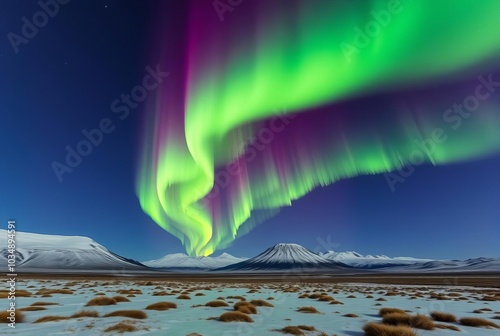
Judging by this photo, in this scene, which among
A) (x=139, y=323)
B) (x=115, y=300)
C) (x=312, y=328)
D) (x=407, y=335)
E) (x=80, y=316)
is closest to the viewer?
(x=407, y=335)

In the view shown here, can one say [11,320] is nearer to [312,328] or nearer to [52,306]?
[52,306]

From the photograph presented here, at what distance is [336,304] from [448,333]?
12.0 m

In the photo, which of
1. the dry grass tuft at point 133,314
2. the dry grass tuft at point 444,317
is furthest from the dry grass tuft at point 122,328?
the dry grass tuft at point 444,317

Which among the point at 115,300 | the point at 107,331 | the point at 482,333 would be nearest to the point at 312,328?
the point at 482,333

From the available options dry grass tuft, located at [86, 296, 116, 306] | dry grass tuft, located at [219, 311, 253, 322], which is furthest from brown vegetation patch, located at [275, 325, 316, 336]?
dry grass tuft, located at [86, 296, 116, 306]

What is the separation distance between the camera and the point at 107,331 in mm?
13523

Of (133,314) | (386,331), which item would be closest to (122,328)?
(133,314)

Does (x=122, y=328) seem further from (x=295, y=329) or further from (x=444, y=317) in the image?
(x=444, y=317)

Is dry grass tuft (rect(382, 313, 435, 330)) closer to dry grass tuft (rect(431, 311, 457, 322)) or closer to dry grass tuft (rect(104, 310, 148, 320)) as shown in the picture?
dry grass tuft (rect(431, 311, 457, 322))

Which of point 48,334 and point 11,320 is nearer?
point 48,334

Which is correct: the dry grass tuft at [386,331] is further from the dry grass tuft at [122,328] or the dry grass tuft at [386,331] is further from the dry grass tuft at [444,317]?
the dry grass tuft at [122,328]

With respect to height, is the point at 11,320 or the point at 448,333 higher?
the point at 11,320

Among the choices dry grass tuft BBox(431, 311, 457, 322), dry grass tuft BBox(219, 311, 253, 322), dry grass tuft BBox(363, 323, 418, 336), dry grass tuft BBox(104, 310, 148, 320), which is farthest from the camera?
dry grass tuft BBox(431, 311, 457, 322)

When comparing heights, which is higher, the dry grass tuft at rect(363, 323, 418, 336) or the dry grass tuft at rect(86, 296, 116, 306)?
the dry grass tuft at rect(86, 296, 116, 306)
